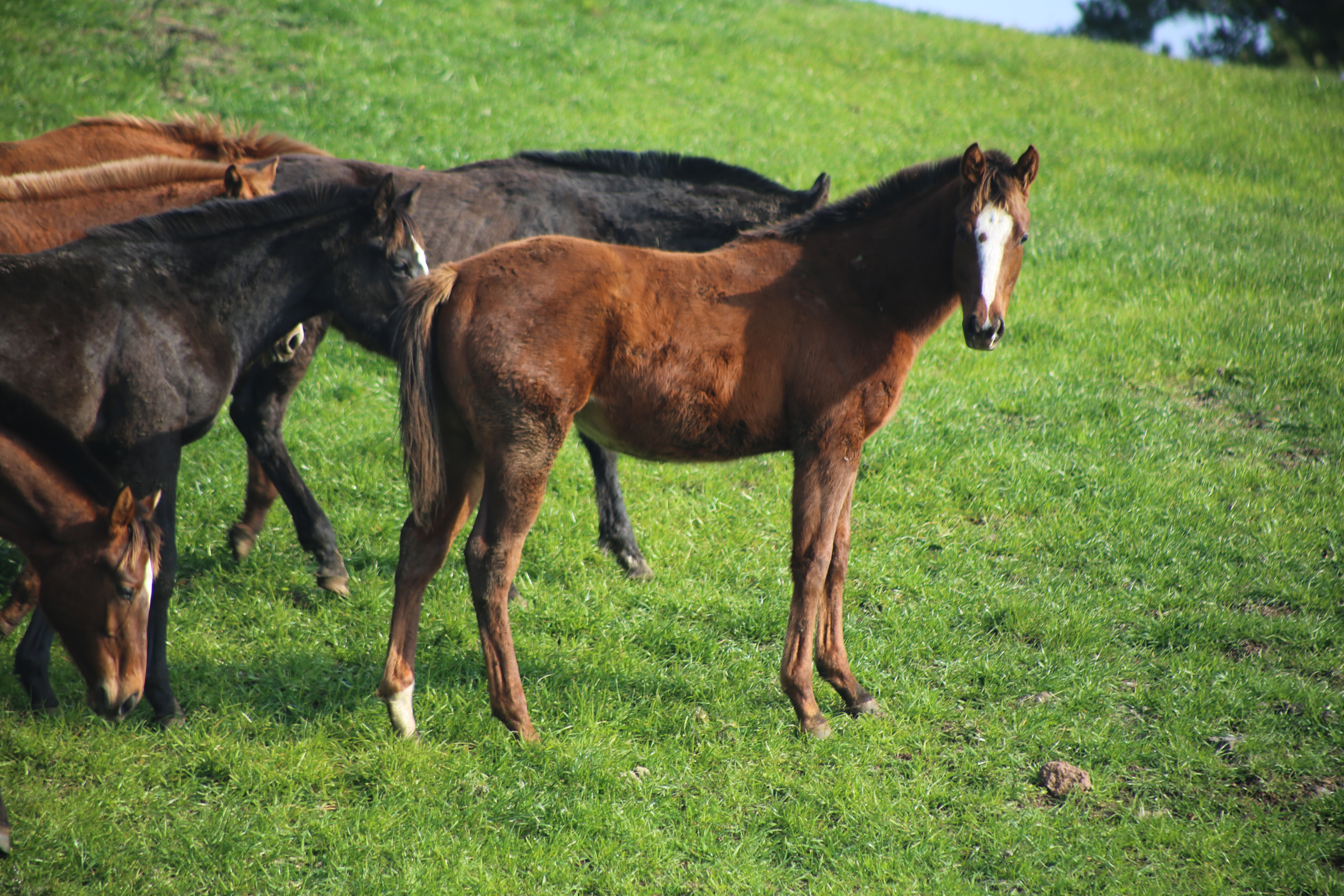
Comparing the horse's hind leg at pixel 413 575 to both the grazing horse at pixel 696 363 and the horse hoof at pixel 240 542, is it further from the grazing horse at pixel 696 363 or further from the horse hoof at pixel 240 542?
the horse hoof at pixel 240 542

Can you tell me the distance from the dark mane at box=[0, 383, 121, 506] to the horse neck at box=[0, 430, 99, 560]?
0.13ft

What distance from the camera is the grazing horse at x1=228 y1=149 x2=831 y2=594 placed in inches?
230

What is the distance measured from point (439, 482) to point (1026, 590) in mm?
3580

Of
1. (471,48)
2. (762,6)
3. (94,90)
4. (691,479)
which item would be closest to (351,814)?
(691,479)

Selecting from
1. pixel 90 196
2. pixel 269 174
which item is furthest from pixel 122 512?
pixel 269 174

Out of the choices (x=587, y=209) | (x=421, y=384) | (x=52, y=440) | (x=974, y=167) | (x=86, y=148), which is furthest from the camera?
(x=86, y=148)

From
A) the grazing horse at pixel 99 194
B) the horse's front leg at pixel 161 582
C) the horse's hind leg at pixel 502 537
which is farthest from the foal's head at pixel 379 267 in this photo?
the horse's hind leg at pixel 502 537

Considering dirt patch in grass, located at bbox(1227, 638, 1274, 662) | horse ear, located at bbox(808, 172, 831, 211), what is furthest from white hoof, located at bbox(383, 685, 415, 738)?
dirt patch in grass, located at bbox(1227, 638, 1274, 662)

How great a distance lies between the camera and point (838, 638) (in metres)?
4.64

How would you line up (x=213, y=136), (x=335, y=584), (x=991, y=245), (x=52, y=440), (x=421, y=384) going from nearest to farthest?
1. (x=52, y=440)
2. (x=421, y=384)
3. (x=991, y=245)
4. (x=335, y=584)
5. (x=213, y=136)

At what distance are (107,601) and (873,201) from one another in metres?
3.80

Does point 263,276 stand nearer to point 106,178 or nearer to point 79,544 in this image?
point 106,178

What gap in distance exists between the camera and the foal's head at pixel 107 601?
11.1 ft

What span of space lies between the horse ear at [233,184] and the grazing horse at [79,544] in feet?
7.10
